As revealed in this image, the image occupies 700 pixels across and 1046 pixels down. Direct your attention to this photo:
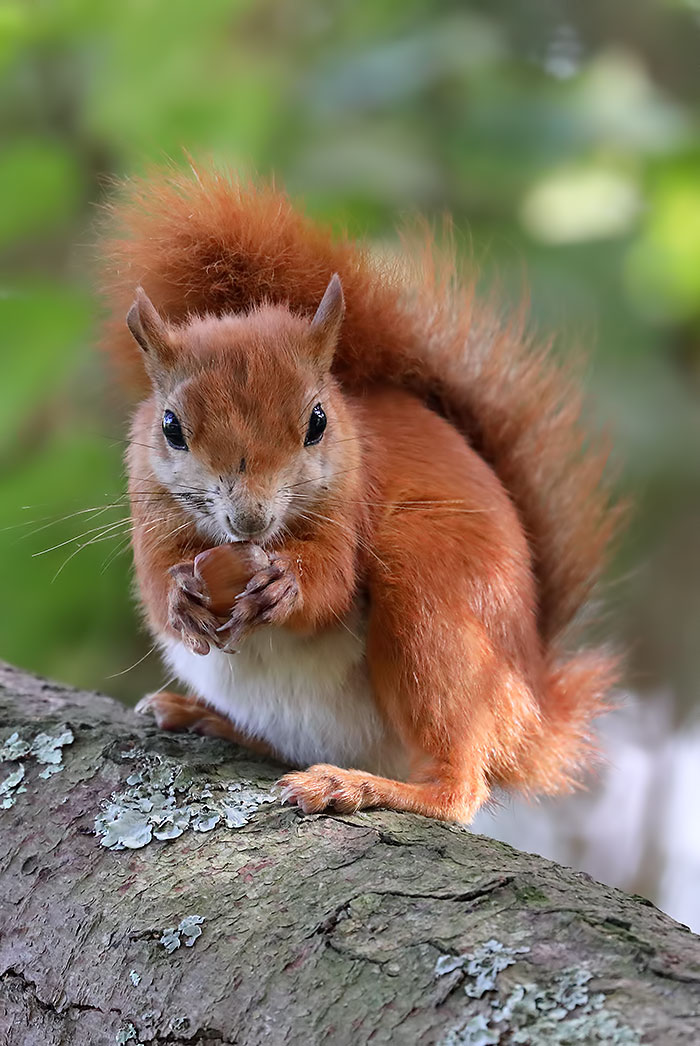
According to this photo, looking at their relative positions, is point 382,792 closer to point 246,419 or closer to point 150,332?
point 246,419

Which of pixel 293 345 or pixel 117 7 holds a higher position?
pixel 117 7

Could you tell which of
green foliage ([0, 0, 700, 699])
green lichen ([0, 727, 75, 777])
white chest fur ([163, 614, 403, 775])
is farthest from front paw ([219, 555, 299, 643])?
green foliage ([0, 0, 700, 699])

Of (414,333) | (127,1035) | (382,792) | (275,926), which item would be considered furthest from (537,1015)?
(414,333)

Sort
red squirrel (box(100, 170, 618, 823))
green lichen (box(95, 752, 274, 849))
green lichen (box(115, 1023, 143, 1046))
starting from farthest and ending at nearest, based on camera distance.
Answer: red squirrel (box(100, 170, 618, 823)) → green lichen (box(95, 752, 274, 849)) → green lichen (box(115, 1023, 143, 1046))

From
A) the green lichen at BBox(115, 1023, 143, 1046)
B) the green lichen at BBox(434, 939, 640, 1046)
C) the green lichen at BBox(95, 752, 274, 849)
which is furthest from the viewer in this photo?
the green lichen at BBox(95, 752, 274, 849)

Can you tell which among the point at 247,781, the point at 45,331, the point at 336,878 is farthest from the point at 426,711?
the point at 45,331

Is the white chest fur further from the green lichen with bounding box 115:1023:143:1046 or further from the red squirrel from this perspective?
the green lichen with bounding box 115:1023:143:1046

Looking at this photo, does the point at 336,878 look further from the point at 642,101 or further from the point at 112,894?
the point at 642,101

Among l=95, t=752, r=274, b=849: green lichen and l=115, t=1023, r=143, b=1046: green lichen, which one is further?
l=95, t=752, r=274, b=849: green lichen

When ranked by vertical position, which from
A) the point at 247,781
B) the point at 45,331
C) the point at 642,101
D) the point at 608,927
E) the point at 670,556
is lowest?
the point at 670,556
